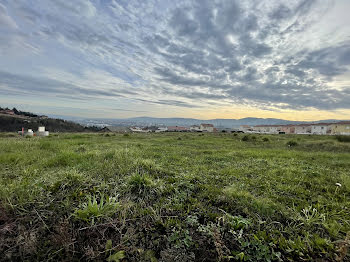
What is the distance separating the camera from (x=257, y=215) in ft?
8.06

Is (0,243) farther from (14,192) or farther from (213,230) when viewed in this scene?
(213,230)

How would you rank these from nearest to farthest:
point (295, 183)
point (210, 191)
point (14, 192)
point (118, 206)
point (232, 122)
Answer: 1. point (118, 206)
2. point (14, 192)
3. point (210, 191)
4. point (295, 183)
5. point (232, 122)

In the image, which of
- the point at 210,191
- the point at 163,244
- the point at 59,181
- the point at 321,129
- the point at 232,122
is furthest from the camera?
the point at 232,122

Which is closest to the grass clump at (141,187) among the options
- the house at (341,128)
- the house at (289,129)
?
the house at (341,128)

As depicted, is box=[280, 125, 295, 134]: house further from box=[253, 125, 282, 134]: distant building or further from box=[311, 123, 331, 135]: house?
box=[311, 123, 331, 135]: house

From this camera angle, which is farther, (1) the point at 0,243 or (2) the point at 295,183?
(2) the point at 295,183

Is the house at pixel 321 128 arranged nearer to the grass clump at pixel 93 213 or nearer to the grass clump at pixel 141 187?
the grass clump at pixel 141 187

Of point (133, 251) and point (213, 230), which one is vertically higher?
point (213, 230)

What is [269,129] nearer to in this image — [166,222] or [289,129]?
[289,129]

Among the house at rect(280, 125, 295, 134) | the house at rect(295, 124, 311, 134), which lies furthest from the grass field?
the house at rect(280, 125, 295, 134)

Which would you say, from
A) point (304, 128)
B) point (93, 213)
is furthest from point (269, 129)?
point (93, 213)

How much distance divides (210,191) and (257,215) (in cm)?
100

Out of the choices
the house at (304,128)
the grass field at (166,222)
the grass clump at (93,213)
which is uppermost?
the house at (304,128)

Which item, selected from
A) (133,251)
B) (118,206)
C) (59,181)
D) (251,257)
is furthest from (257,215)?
(59,181)
